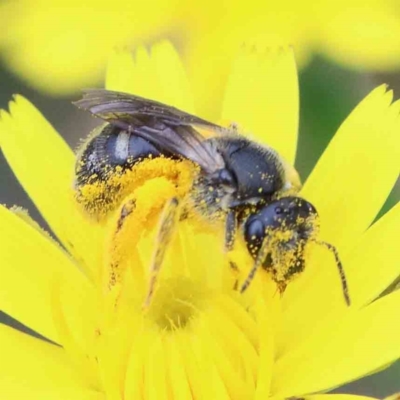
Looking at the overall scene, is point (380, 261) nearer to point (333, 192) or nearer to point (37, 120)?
point (333, 192)

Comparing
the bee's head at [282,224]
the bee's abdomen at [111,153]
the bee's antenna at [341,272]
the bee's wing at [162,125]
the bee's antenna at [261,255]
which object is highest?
the bee's wing at [162,125]

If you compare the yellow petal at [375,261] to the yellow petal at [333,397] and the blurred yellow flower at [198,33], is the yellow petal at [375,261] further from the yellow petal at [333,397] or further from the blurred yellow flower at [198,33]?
the blurred yellow flower at [198,33]

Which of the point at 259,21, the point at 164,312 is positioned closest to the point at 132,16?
the point at 259,21

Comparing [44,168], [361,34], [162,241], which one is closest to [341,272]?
[162,241]

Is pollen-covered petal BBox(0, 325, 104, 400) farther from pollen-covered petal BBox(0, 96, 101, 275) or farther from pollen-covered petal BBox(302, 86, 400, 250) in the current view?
pollen-covered petal BBox(302, 86, 400, 250)

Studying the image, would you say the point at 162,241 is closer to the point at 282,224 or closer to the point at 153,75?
the point at 282,224

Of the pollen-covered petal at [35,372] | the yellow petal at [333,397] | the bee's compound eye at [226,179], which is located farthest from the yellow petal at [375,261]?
the pollen-covered petal at [35,372]
